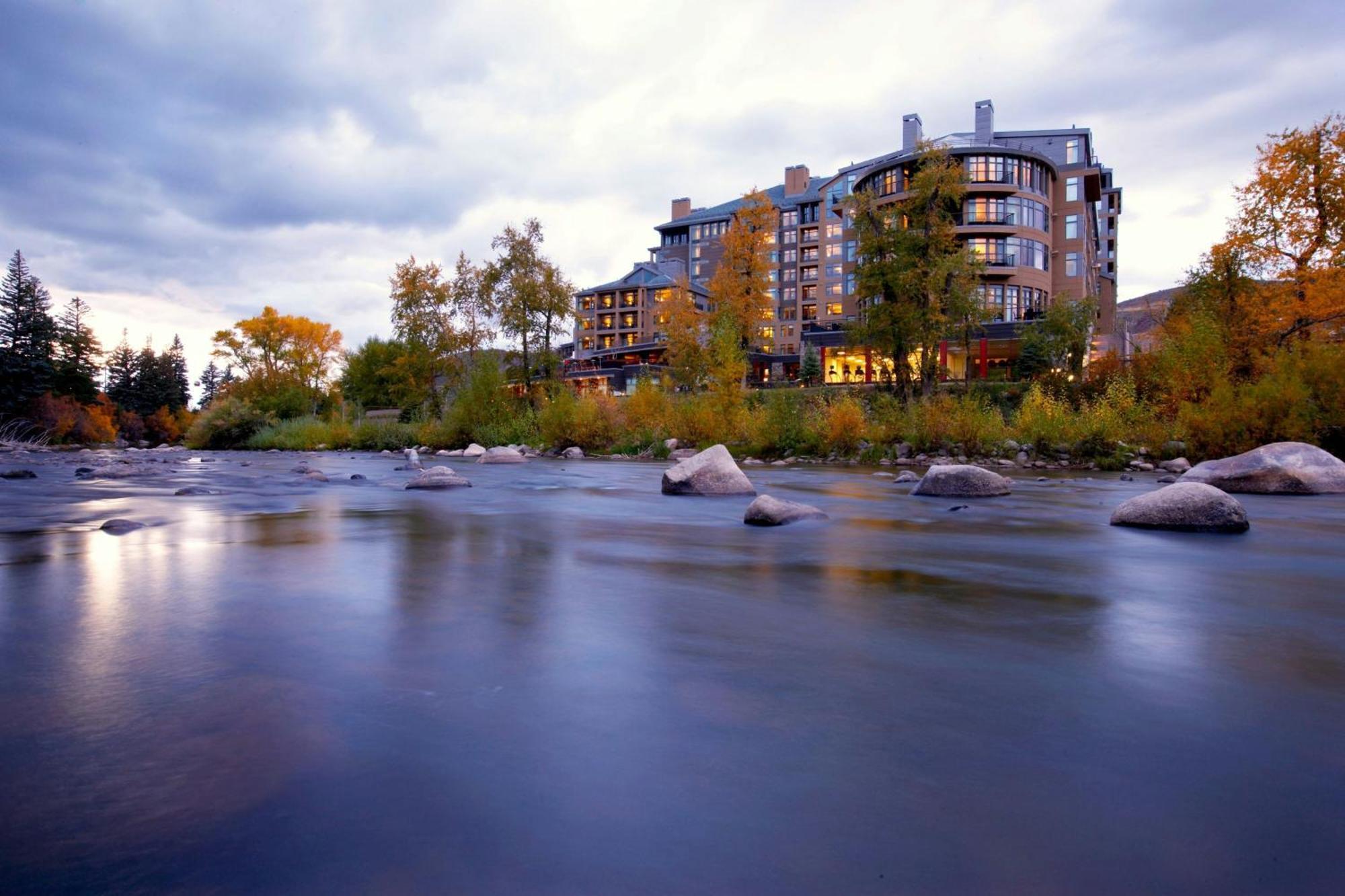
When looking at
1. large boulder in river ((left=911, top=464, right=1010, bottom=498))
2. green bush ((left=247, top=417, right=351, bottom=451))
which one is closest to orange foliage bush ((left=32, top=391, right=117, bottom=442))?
green bush ((left=247, top=417, right=351, bottom=451))

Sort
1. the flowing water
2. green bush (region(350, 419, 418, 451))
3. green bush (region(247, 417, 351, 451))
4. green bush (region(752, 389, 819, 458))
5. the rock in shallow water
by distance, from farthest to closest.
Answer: green bush (region(247, 417, 351, 451))
green bush (region(350, 419, 418, 451))
green bush (region(752, 389, 819, 458))
the rock in shallow water
the flowing water

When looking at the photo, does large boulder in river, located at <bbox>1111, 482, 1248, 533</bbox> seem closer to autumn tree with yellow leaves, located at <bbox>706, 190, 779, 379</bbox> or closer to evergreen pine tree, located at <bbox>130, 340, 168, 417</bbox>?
autumn tree with yellow leaves, located at <bbox>706, 190, 779, 379</bbox>

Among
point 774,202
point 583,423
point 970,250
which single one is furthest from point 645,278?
point 583,423

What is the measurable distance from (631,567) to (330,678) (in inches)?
114

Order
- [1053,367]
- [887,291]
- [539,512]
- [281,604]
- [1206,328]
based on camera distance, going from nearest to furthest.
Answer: [281,604] < [539,512] < [1206,328] < [887,291] < [1053,367]

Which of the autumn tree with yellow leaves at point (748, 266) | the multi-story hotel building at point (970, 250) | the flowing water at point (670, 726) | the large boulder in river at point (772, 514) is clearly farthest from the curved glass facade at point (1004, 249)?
the flowing water at point (670, 726)

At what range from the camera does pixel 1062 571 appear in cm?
558

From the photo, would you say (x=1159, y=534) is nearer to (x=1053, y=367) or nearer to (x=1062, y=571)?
(x=1062, y=571)

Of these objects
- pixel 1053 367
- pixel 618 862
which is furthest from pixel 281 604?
pixel 1053 367

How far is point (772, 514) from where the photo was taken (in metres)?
8.25

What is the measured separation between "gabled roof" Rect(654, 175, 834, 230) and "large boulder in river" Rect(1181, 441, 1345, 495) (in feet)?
267

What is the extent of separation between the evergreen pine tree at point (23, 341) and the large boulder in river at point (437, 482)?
5357 cm

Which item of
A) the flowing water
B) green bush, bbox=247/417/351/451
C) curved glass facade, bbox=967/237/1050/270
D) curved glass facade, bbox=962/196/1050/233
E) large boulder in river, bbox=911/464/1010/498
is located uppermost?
curved glass facade, bbox=962/196/1050/233

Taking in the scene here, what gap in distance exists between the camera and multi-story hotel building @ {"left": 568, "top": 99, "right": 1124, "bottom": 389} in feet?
189
